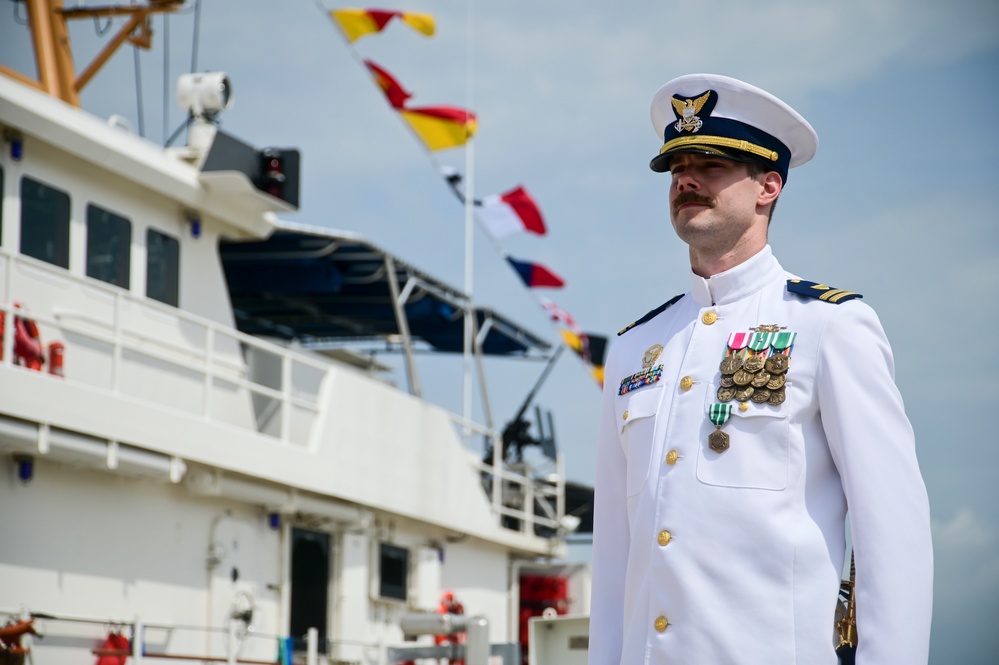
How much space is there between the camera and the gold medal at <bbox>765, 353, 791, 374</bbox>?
2963 mm

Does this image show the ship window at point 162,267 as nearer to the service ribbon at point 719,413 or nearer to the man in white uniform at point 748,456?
the man in white uniform at point 748,456

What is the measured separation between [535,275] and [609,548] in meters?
14.2

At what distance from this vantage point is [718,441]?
296 cm

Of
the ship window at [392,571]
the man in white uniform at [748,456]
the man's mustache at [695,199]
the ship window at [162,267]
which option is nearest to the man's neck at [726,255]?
the man in white uniform at [748,456]

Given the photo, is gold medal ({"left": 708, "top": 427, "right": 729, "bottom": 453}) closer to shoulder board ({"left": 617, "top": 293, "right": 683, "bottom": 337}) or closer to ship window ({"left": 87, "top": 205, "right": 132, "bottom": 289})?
shoulder board ({"left": 617, "top": 293, "right": 683, "bottom": 337})

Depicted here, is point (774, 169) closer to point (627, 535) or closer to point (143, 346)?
point (627, 535)

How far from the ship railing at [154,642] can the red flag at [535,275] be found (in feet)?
18.4

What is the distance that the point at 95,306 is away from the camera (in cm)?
1148

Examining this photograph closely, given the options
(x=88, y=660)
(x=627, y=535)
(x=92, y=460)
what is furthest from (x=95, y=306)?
(x=627, y=535)

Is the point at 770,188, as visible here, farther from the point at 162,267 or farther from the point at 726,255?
the point at 162,267

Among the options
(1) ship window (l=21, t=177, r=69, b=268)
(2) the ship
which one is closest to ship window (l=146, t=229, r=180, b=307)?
(2) the ship

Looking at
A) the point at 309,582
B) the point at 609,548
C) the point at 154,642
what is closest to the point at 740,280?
the point at 609,548

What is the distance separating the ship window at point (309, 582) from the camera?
44.1 ft

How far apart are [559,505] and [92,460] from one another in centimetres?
976
